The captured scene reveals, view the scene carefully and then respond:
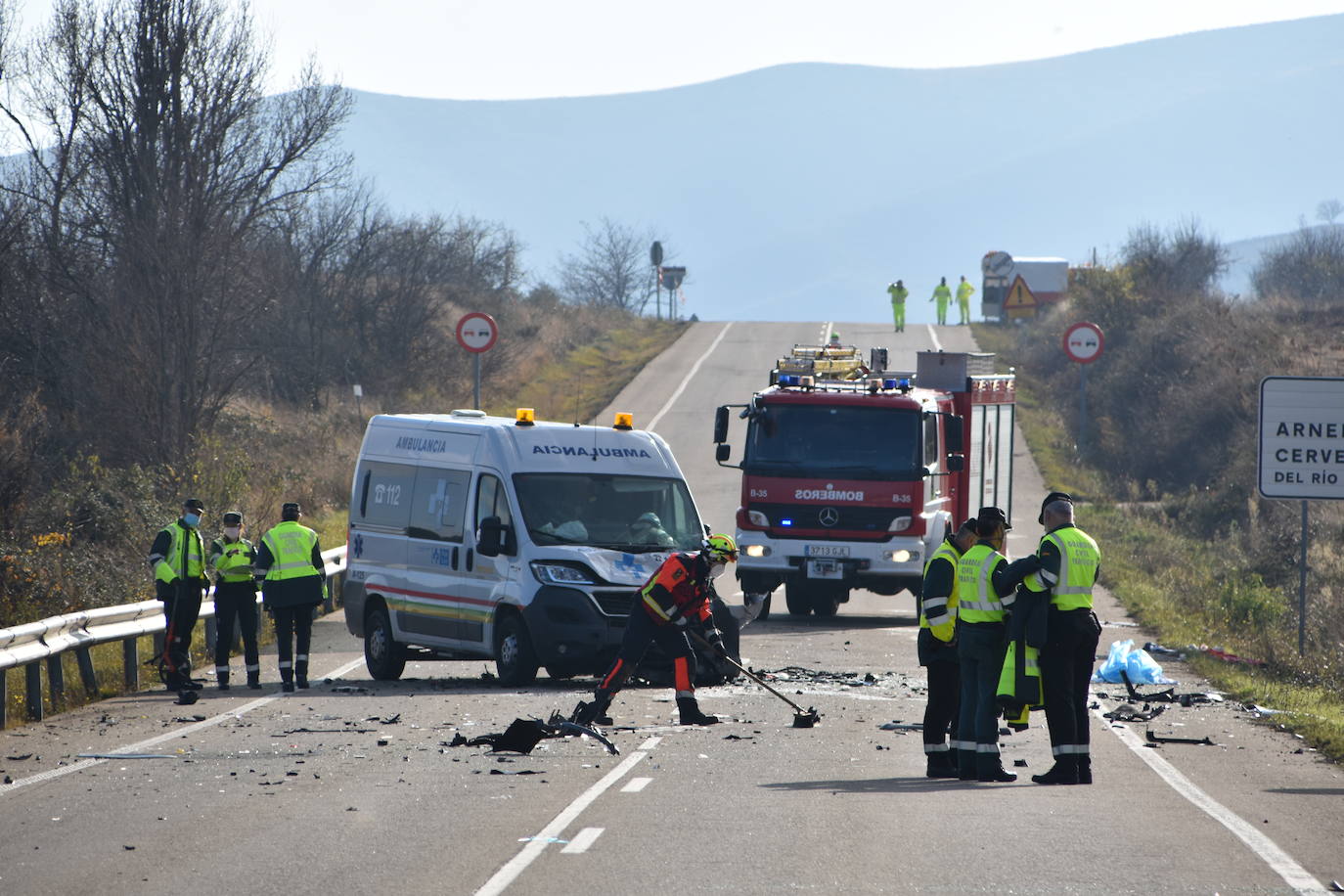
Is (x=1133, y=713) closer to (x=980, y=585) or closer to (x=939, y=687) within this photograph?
(x=939, y=687)

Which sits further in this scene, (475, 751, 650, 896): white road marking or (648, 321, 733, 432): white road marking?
(648, 321, 733, 432): white road marking

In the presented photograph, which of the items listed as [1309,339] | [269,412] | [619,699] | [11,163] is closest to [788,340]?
[1309,339]

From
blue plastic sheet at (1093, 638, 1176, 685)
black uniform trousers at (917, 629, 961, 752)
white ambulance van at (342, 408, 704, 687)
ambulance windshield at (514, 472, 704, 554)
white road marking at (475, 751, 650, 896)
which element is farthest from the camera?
blue plastic sheet at (1093, 638, 1176, 685)

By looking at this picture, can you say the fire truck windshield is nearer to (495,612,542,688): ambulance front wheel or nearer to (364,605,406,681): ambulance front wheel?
(364,605,406,681): ambulance front wheel

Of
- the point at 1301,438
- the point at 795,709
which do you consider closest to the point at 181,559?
the point at 795,709

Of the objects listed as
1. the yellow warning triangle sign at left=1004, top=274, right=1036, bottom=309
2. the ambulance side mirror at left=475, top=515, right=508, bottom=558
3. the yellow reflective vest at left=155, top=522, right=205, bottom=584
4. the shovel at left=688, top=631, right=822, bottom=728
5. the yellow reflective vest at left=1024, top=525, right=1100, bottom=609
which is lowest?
the shovel at left=688, top=631, right=822, bottom=728

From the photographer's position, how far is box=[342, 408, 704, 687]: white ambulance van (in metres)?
15.0

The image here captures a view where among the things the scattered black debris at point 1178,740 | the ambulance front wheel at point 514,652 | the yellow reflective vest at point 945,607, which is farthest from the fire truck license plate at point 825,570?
the yellow reflective vest at point 945,607

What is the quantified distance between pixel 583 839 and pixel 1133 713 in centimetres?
719

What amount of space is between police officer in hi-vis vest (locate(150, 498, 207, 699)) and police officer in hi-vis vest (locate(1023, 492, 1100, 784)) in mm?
8182

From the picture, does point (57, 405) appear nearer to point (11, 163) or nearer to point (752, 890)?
point (11, 163)

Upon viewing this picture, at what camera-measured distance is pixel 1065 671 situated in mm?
10578

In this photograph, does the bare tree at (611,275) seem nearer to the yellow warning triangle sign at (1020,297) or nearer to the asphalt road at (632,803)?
the yellow warning triangle sign at (1020,297)

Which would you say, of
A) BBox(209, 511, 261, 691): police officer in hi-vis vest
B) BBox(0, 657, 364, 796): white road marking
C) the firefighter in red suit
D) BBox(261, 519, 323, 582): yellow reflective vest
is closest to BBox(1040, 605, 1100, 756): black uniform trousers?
the firefighter in red suit
